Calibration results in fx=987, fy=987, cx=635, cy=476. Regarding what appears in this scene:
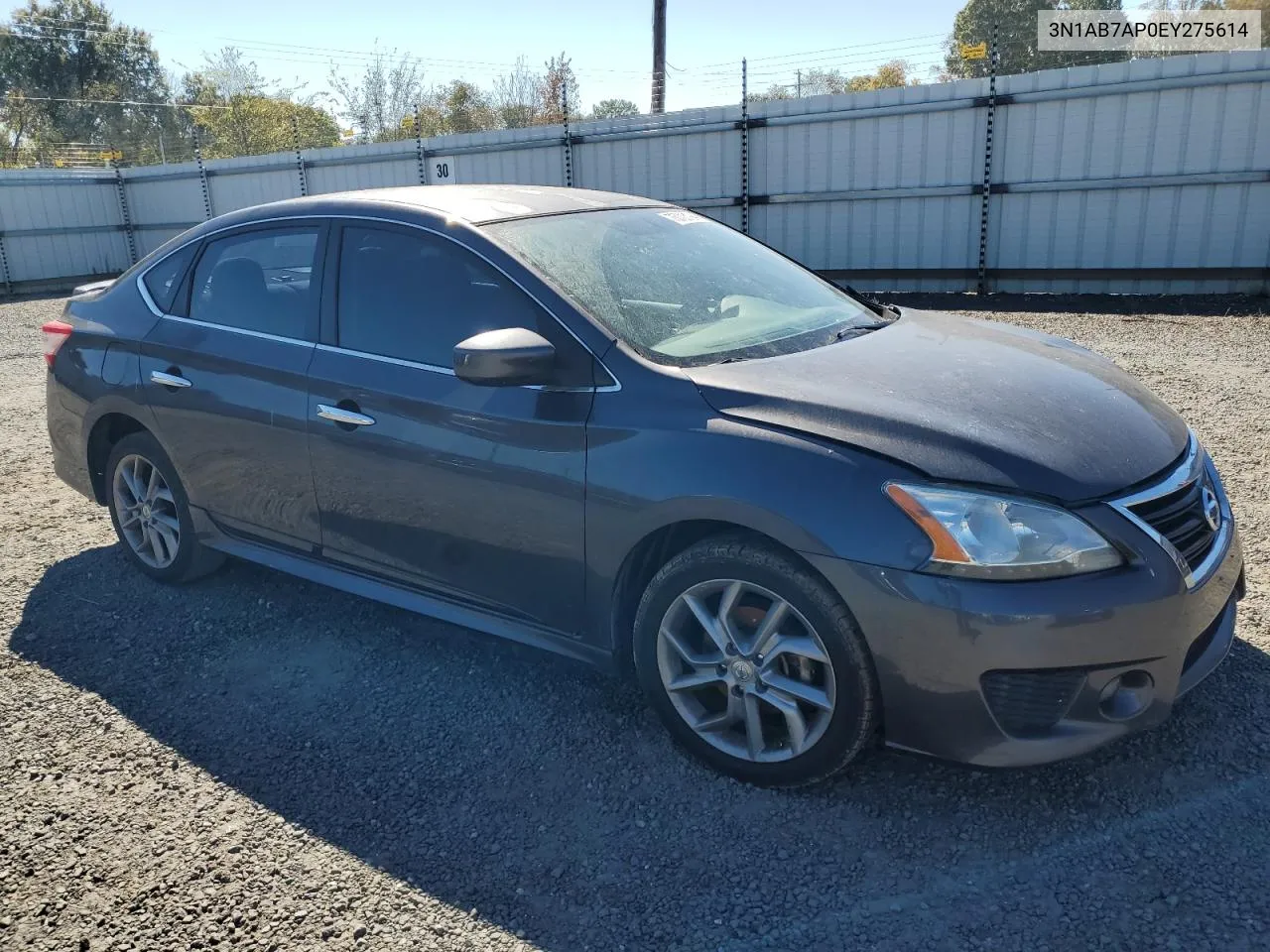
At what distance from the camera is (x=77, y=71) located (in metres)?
46.8

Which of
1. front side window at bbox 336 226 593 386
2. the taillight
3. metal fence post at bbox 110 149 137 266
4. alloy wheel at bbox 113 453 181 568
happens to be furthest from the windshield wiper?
metal fence post at bbox 110 149 137 266

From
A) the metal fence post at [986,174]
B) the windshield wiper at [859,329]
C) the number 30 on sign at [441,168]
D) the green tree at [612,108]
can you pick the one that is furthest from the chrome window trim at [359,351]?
the green tree at [612,108]

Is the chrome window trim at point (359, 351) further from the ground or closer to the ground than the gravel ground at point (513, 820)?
further from the ground

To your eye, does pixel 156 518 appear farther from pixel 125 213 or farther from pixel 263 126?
pixel 263 126

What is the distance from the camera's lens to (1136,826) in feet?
8.61

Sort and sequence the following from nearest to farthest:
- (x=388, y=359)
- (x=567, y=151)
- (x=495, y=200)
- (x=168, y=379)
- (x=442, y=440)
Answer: (x=442, y=440) < (x=388, y=359) < (x=495, y=200) < (x=168, y=379) < (x=567, y=151)

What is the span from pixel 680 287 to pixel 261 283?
1.75 m

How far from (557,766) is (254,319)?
2191mm

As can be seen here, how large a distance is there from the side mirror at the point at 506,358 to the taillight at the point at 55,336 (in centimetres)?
274

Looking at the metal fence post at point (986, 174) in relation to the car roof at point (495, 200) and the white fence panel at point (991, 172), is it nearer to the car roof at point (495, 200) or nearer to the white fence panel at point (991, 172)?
the white fence panel at point (991, 172)

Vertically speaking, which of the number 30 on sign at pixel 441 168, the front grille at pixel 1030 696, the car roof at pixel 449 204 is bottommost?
the front grille at pixel 1030 696

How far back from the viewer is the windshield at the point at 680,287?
10.5 ft

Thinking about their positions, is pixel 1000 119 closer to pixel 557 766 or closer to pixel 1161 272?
pixel 1161 272

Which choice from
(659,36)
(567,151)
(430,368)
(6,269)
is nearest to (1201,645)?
(430,368)
